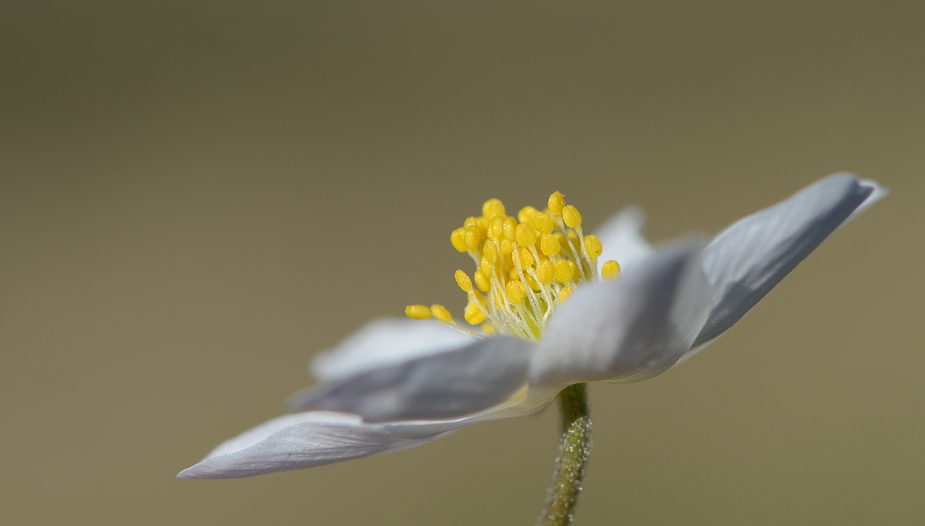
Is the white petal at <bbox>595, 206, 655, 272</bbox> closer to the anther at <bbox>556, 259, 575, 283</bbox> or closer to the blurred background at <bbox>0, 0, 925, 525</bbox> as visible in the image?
the anther at <bbox>556, 259, 575, 283</bbox>

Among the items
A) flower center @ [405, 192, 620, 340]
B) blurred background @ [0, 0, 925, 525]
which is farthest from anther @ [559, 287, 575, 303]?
blurred background @ [0, 0, 925, 525]

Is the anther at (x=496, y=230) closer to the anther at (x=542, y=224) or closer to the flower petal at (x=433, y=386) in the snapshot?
the anther at (x=542, y=224)

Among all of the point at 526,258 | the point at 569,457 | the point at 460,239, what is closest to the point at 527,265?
the point at 526,258

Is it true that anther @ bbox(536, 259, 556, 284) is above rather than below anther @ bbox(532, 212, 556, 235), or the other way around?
below

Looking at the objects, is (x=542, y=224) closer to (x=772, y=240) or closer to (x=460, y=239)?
(x=460, y=239)

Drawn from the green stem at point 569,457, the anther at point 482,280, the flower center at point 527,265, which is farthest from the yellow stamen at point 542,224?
the green stem at point 569,457

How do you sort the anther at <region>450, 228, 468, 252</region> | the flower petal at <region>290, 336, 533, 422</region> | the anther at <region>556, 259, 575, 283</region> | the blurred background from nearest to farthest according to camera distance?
the flower petal at <region>290, 336, 533, 422</region>
the anther at <region>556, 259, 575, 283</region>
the anther at <region>450, 228, 468, 252</region>
the blurred background
